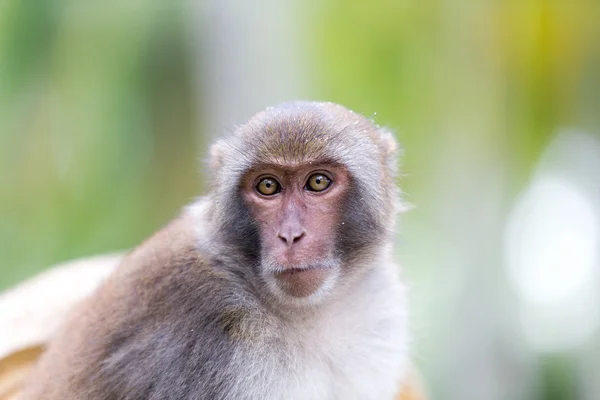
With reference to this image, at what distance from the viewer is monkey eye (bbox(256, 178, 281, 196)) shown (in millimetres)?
3357

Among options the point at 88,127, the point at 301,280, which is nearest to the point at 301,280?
the point at 301,280

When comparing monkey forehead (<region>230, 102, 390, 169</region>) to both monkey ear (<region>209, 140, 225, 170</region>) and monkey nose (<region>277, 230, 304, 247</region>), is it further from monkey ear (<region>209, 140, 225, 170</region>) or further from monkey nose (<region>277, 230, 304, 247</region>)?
monkey nose (<region>277, 230, 304, 247</region>)

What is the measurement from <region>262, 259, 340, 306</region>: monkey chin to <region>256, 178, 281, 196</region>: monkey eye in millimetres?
340

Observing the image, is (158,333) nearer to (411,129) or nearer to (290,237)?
(290,237)

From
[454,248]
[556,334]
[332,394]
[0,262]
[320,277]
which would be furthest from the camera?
[454,248]

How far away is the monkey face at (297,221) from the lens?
3.17 m

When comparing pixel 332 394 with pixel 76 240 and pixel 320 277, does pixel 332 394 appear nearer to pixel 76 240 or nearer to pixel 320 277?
pixel 320 277

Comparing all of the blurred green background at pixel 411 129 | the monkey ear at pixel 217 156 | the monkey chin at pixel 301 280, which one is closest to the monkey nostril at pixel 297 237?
the monkey chin at pixel 301 280

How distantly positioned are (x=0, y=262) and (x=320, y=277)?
20.6 feet

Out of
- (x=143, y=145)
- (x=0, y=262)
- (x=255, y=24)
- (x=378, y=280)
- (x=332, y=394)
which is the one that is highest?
(x=255, y=24)

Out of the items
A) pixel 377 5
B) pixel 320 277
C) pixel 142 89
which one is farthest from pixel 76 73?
pixel 320 277

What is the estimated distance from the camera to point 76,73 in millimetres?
9750

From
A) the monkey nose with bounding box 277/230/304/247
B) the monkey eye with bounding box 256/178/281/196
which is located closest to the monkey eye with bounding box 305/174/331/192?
the monkey eye with bounding box 256/178/281/196

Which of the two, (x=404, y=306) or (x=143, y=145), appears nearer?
(x=404, y=306)
